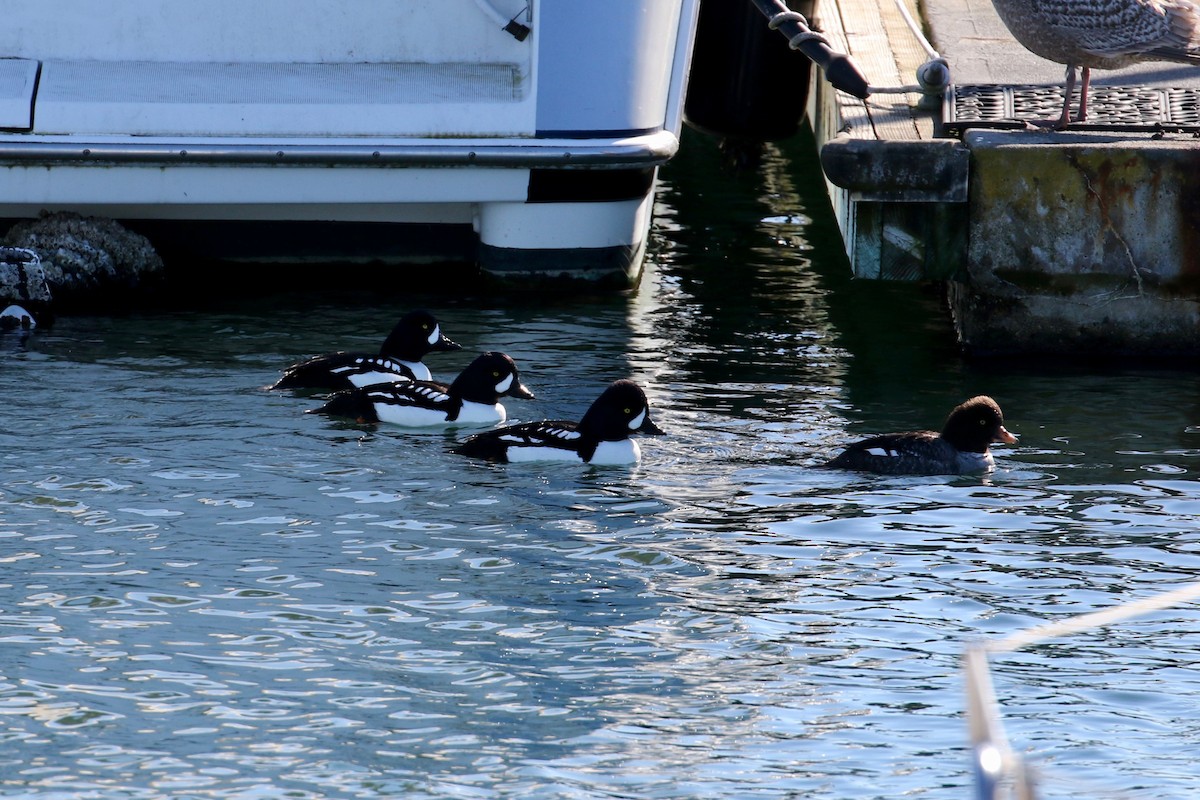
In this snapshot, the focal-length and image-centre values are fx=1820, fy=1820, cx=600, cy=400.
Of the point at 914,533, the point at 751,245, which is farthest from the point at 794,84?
the point at 914,533

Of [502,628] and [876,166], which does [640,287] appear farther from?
[502,628]

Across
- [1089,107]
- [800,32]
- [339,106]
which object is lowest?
[339,106]

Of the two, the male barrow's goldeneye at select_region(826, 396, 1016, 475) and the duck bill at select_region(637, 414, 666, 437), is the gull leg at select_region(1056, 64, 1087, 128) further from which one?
the duck bill at select_region(637, 414, 666, 437)

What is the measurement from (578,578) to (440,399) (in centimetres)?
240

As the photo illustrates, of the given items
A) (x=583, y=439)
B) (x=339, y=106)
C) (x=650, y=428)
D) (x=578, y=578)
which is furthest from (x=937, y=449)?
(x=339, y=106)

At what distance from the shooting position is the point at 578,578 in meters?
6.51

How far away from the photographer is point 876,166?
946 cm

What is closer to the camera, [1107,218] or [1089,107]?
[1107,218]

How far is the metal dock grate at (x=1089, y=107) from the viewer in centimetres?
984

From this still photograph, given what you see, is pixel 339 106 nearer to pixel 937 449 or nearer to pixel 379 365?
pixel 379 365

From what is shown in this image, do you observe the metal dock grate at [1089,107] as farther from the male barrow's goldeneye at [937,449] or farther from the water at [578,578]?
the male barrow's goldeneye at [937,449]

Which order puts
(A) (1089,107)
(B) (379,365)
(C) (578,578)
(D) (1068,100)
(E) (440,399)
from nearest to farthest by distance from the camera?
(C) (578,578)
(E) (440,399)
(B) (379,365)
(D) (1068,100)
(A) (1089,107)

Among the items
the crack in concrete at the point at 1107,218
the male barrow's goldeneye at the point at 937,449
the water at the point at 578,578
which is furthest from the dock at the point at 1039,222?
the male barrow's goldeneye at the point at 937,449

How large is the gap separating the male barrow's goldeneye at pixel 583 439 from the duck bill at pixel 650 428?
10 centimetres
